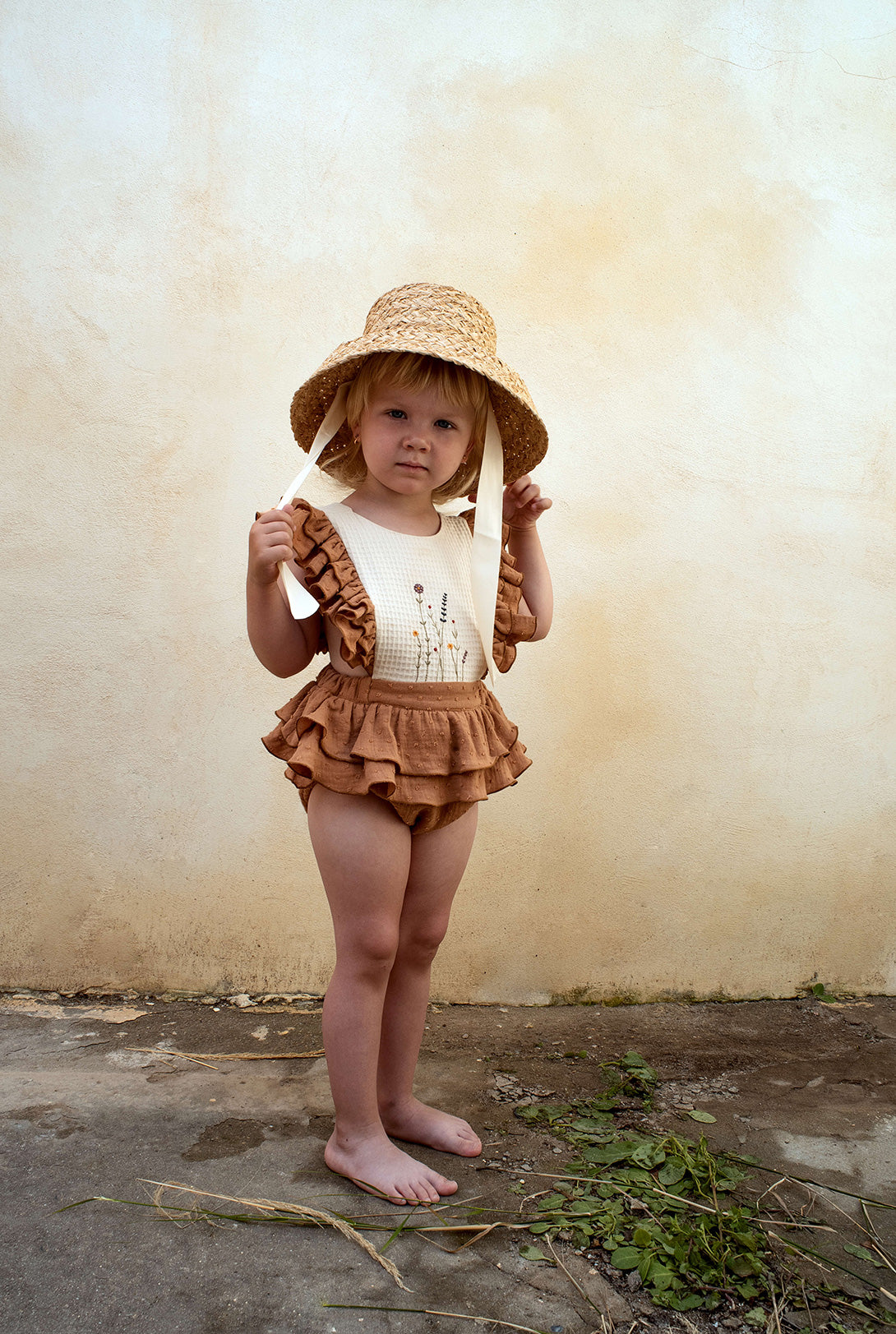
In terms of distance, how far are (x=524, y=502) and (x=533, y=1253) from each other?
132 centimetres

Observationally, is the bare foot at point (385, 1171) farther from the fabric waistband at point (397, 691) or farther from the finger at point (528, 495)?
the finger at point (528, 495)

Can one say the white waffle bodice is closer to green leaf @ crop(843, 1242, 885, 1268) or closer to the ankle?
the ankle

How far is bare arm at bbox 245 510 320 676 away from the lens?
1.56 m

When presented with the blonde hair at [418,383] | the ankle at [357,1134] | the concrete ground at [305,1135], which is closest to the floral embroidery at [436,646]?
the blonde hair at [418,383]

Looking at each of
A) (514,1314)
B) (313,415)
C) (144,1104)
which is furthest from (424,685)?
(144,1104)

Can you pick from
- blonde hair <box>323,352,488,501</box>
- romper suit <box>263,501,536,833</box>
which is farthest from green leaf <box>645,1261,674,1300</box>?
blonde hair <box>323,352,488,501</box>

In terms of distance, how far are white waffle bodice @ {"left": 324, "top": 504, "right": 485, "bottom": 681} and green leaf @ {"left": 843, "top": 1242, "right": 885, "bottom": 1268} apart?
1.15m

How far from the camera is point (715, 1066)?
90.8 inches

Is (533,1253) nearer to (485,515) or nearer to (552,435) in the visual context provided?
(485,515)

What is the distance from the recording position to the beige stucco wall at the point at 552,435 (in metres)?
2.50

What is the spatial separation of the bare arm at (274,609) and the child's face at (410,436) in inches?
8.3

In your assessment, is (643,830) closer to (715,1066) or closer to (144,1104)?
(715,1066)

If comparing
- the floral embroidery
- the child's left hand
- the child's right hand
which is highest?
the child's left hand

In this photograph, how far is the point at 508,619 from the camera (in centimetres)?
182
